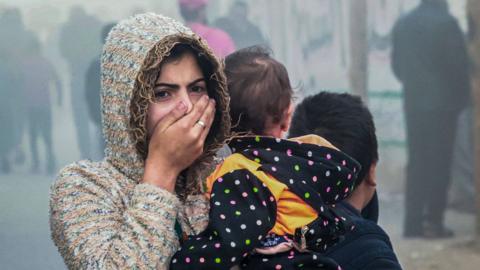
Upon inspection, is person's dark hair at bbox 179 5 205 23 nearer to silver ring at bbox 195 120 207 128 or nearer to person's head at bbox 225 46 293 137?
person's head at bbox 225 46 293 137

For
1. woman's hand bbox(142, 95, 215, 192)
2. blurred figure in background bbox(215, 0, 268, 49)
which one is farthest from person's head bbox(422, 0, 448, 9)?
woman's hand bbox(142, 95, 215, 192)

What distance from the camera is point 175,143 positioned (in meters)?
2.09

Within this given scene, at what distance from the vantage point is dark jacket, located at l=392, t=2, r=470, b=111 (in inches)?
215

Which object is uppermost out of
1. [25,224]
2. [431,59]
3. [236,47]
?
[236,47]

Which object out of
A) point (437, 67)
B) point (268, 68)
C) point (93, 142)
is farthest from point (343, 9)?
point (268, 68)

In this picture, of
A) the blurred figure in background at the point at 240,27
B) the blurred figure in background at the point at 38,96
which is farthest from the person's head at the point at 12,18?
the blurred figure in background at the point at 240,27

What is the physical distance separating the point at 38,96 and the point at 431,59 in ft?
7.06

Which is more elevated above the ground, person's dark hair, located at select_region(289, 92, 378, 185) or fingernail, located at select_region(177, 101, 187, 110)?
fingernail, located at select_region(177, 101, 187, 110)

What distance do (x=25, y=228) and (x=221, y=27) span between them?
1404 mm

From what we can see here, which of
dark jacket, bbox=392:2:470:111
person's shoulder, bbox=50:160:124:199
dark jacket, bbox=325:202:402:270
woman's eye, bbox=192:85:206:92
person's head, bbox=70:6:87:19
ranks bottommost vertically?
dark jacket, bbox=392:2:470:111

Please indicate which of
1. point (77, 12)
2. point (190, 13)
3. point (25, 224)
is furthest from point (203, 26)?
point (25, 224)

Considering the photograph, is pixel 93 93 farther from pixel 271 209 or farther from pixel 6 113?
pixel 271 209

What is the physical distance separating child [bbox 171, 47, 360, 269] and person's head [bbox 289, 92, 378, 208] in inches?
14.2

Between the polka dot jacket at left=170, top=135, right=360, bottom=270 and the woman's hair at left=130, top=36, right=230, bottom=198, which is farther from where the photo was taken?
the woman's hair at left=130, top=36, right=230, bottom=198
